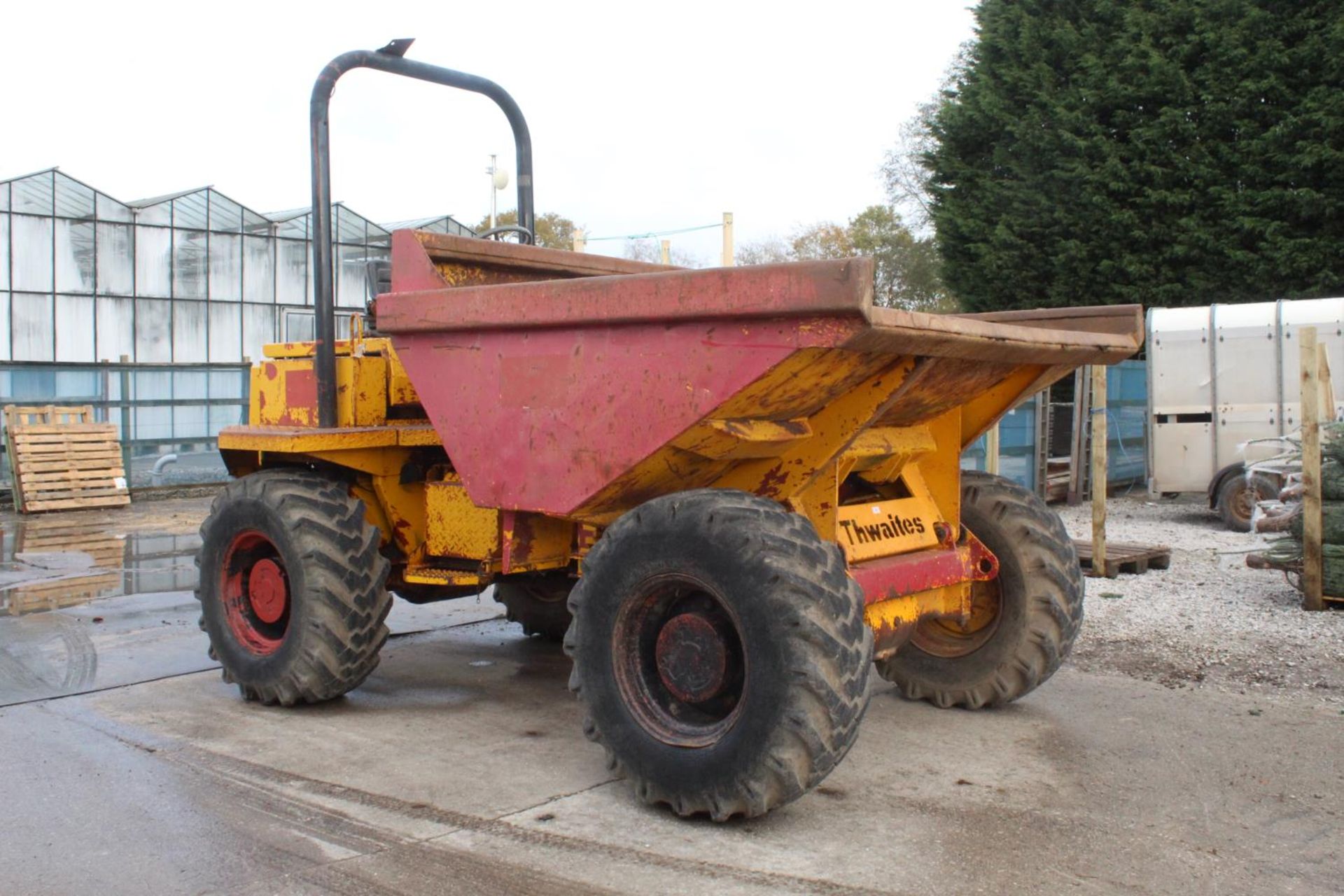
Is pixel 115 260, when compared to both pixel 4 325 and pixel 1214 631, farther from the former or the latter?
pixel 1214 631

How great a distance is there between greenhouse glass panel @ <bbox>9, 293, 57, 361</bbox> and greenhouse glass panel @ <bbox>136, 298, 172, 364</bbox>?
194 centimetres

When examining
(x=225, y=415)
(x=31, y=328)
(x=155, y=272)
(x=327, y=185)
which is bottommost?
(x=225, y=415)

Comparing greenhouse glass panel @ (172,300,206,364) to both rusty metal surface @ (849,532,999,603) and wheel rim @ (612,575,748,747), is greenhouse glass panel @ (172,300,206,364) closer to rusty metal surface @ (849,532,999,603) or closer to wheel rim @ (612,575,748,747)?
rusty metal surface @ (849,532,999,603)

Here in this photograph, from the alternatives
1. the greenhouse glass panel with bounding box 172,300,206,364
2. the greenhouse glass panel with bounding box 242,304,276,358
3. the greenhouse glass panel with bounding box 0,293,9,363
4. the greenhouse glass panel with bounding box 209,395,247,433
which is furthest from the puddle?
the greenhouse glass panel with bounding box 242,304,276,358

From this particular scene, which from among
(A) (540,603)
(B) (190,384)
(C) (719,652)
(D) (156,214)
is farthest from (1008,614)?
(D) (156,214)

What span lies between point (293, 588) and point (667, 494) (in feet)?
6.75

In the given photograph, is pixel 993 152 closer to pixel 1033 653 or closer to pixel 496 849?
pixel 1033 653

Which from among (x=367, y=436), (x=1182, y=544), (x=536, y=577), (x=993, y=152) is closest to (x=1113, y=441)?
(x=1182, y=544)

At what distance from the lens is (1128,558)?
30.7 feet

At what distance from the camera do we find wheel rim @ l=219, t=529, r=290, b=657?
597cm

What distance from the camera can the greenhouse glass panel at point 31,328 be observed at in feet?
90.0

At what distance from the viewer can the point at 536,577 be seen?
22.8ft

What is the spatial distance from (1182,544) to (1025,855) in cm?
795

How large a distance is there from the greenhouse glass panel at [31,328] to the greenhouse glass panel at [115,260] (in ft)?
4.25
